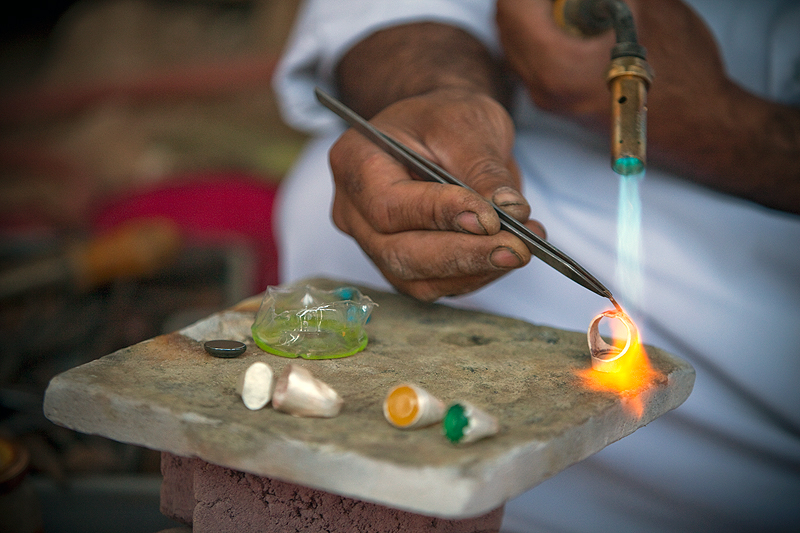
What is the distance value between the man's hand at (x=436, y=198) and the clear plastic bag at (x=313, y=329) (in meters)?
0.12

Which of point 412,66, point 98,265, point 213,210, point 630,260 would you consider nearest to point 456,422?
point 630,260

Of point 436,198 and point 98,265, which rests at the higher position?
point 436,198

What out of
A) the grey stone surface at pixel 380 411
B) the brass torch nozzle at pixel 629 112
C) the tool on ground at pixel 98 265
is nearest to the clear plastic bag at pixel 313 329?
the grey stone surface at pixel 380 411

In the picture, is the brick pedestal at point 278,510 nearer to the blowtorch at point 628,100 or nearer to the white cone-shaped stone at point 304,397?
the white cone-shaped stone at point 304,397

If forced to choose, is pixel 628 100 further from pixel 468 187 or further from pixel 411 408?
pixel 411 408

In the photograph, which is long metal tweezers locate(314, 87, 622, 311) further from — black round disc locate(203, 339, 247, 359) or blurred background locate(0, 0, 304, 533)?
blurred background locate(0, 0, 304, 533)

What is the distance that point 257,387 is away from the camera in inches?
29.2

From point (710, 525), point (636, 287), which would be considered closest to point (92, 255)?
point (636, 287)

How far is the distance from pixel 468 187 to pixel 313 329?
0.94 feet

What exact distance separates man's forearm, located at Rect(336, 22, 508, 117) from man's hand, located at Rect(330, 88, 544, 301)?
195 mm

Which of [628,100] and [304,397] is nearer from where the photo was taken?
[304,397]

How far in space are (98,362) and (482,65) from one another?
0.97 meters

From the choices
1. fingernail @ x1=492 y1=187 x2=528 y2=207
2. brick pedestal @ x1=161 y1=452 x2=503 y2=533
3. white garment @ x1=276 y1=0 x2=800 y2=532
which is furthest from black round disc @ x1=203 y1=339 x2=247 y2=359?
white garment @ x1=276 y1=0 x2=800 y2=532

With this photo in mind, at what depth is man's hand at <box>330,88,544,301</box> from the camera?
909 millimetres
